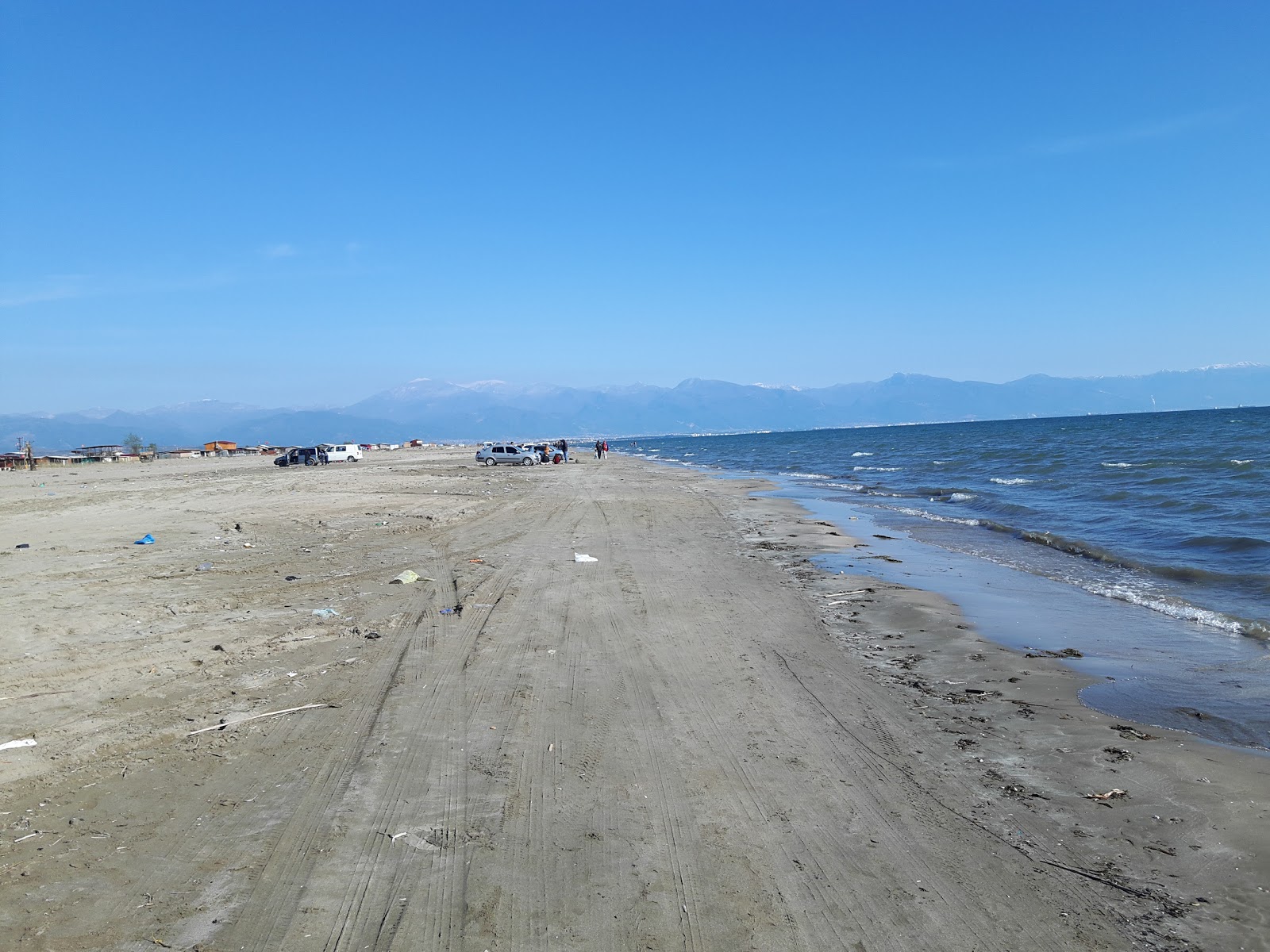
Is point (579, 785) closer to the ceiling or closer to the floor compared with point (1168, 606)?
closer to the ceiling

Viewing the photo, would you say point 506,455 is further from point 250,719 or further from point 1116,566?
point 250,719

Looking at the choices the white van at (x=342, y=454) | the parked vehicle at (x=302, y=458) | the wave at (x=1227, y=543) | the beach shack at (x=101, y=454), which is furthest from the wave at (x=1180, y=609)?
the beach shack at (x=101, y=454)

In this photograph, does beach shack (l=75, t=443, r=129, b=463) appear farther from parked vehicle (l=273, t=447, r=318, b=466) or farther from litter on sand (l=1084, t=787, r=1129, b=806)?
litter on sand (l=1084, t=787, r=1129, b=806)

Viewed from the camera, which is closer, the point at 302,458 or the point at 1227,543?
the point at 1227,543

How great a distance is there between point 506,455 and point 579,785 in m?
47.1

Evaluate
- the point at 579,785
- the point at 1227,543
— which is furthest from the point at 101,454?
the point at 1227,543

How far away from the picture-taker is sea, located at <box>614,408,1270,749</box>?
7949 mm

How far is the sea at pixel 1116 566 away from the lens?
7.95m

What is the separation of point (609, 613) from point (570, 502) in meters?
16.4

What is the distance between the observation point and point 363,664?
26.7 feet

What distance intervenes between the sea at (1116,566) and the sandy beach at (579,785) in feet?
2.96

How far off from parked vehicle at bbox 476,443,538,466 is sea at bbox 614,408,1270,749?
68.9 feet

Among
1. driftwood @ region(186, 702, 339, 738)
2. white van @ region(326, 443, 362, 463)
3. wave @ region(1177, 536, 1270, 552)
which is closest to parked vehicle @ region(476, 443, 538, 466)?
white van @ region(326, 443, 362, 463)

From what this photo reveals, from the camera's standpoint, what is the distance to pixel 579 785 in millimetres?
5445
